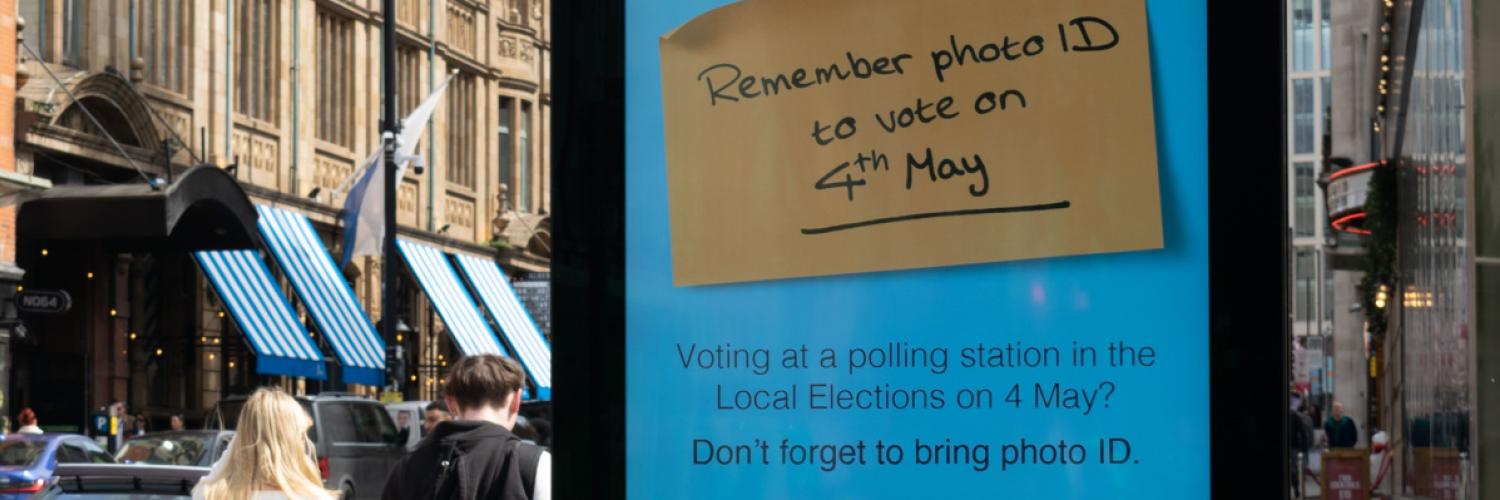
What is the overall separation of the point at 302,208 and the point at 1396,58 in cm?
2016

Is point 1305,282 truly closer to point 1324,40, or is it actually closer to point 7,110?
point 1324,40

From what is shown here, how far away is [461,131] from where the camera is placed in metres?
44.4

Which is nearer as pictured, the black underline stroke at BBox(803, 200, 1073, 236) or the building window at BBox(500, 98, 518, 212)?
the black underline stroke at BBox(803, 200, 1073, 236)

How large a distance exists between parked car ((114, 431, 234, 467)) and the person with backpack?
14637 mm

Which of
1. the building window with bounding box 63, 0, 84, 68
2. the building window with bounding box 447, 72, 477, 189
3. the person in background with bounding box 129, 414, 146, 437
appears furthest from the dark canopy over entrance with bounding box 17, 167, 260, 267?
the building window with bounding box 447, 72, 477, 189

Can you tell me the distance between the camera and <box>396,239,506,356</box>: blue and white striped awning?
37812mm

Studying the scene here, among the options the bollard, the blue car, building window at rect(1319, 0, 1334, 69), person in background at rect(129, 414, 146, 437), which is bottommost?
the bollard

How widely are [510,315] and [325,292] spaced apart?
27.1 ft

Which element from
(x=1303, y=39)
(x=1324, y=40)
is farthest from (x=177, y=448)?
(x=1303, y=39)

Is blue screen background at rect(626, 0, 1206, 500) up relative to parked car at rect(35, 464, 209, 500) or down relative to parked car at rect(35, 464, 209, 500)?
up

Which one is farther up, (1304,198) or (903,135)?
(1304,198)

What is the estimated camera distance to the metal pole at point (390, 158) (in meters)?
29.7

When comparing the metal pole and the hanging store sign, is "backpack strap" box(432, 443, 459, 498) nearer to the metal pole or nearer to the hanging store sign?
the hanging store sign

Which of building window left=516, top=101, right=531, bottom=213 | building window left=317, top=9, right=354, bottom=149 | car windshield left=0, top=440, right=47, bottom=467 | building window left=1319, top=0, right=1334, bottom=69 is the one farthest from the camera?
building window left=1319, top=0, right=1334, bottom=69
